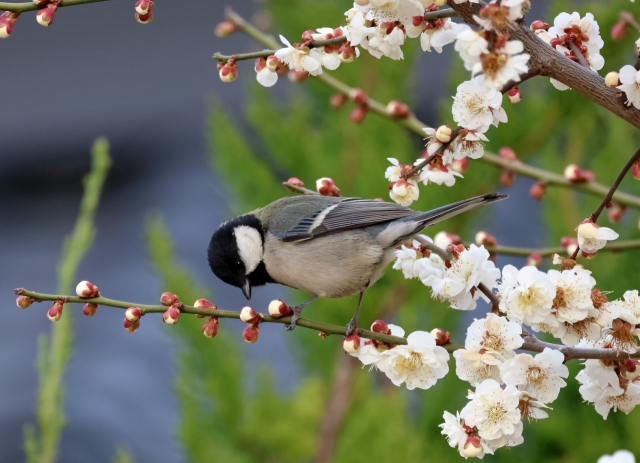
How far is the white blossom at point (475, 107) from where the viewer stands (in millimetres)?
694

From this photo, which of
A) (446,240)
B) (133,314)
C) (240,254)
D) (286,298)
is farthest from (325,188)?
(286,298)

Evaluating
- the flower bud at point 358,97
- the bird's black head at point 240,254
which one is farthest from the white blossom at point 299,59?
the bird's black head at point 240,254

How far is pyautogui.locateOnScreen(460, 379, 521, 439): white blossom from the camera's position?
2.39 feet

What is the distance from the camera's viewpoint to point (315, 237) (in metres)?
1.33

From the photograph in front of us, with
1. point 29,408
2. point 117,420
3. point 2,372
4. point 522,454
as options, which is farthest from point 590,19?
point 2,372

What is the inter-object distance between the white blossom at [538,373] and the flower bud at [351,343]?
6.3 inches

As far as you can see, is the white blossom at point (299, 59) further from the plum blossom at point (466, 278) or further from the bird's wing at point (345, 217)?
the bird's wing at point (345, 217)

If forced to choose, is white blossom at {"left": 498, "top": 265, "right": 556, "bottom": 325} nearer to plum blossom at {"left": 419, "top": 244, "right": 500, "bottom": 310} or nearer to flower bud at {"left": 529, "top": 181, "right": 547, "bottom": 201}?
plum blossom at {"left": 419, "top": 244, "right": 500, "bottom": 310}

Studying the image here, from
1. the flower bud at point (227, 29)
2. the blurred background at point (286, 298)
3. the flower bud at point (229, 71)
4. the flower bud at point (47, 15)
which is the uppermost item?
the flower bud at point (47, 15)

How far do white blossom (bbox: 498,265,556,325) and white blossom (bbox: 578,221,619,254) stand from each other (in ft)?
0.23

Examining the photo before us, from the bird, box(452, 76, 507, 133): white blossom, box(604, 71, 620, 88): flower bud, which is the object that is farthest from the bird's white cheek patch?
box(604, 71, 620, 88): flower bud

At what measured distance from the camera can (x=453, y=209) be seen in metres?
1.03

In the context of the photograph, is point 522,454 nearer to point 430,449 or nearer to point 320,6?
point 430,449

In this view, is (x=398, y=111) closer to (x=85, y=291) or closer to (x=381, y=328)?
(x=381, y=328)
